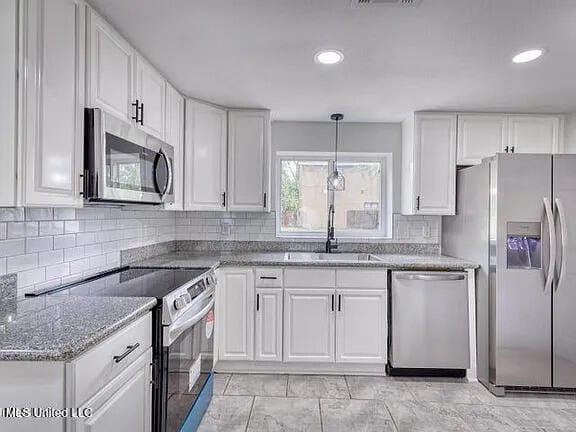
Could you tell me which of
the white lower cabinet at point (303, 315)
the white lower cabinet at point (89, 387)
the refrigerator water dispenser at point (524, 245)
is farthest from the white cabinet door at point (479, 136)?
the white lower cabinet at point (89, 387)

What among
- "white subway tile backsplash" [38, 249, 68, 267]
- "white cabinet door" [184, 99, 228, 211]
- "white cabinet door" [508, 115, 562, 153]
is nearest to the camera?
"white subway tile backsplash" [38, 249, 68, 267]

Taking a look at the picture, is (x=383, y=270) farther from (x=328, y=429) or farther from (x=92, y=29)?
(x=92, y=29)

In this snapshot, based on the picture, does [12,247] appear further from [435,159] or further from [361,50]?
[435,159]

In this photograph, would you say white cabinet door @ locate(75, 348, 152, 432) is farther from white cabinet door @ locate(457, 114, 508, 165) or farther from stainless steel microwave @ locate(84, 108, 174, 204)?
white cabinet door @ locate(457, 114, 508, 165)

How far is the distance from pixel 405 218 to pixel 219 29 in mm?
2444

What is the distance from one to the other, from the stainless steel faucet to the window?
59mm

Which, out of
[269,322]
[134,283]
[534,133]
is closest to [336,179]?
[269,322]

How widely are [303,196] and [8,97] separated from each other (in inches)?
107

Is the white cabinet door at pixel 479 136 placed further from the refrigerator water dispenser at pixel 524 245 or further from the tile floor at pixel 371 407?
the tile floor at pixel 371 407

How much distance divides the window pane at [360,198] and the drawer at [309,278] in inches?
34.8

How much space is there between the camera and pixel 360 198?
3.69 metres

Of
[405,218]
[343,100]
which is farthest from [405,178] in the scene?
[343,100]

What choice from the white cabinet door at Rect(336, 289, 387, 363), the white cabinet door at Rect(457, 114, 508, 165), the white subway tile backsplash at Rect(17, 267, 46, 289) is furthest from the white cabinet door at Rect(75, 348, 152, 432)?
the white cabinet door at Rect(457, 114, 508, 165)

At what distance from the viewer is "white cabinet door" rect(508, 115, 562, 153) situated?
3.21 m
